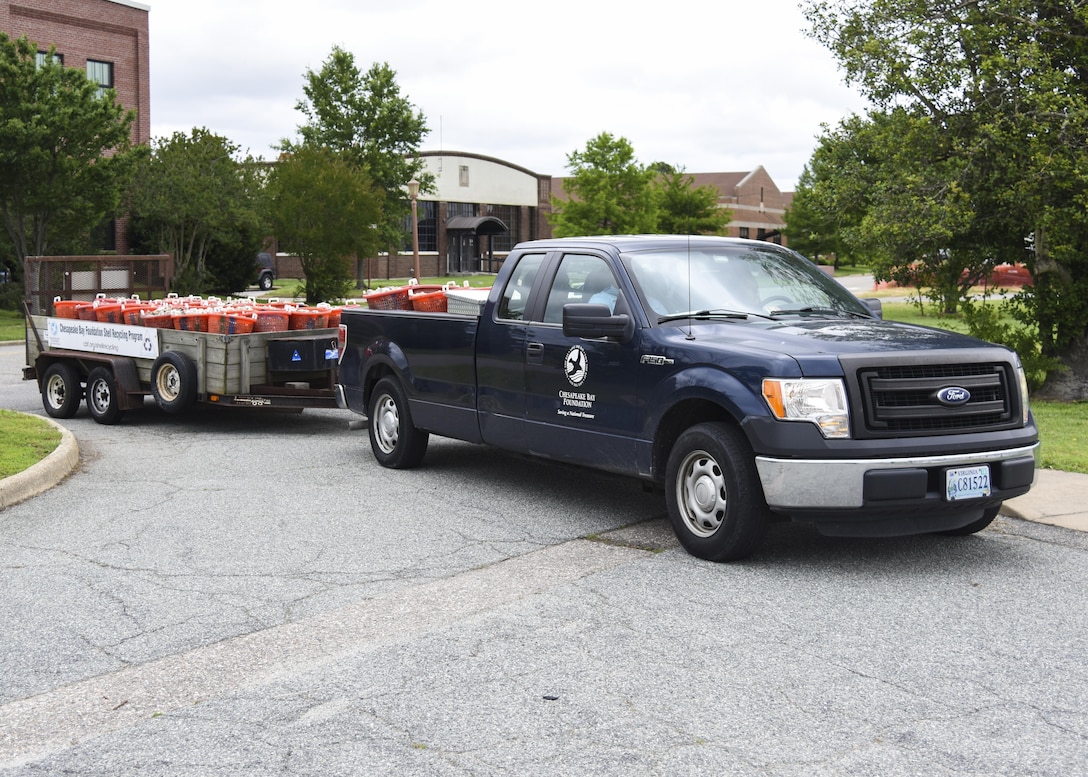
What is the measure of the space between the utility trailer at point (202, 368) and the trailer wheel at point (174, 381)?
0.03ft

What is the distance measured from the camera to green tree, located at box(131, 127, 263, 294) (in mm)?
40938

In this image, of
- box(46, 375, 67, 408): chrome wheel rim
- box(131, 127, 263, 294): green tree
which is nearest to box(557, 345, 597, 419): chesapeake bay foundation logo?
box(46, 375, 67, 408): chrome wheel rim

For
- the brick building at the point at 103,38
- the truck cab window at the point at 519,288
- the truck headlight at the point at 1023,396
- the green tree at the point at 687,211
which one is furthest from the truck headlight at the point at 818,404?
the green tree at the point at 687,211

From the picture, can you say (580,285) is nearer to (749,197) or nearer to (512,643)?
(512,643)

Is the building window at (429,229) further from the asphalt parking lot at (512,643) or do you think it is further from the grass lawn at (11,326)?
the asphalt parking lot at (512,643)

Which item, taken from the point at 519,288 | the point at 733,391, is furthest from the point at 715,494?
Answer: the point at 519,288

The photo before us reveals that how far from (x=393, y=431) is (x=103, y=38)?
132 ft

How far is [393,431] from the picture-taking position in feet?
34.5

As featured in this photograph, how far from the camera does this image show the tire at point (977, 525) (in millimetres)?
7566

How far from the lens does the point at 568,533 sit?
809 centimetres

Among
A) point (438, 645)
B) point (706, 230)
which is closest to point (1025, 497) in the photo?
point (438, 645)

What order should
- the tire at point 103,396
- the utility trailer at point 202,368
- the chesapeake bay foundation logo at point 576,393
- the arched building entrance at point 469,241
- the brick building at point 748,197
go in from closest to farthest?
the chesapeake bay foundation logo at point 576,393 → the utility trailer at point 202,368 → the tire at point 103,396 → the arched building entrance at point 469,241 → the brick building at point 748,197

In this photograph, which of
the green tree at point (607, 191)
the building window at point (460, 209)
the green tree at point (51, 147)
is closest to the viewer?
the green tree at point (51, 147)

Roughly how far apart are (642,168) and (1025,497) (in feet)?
143
